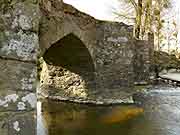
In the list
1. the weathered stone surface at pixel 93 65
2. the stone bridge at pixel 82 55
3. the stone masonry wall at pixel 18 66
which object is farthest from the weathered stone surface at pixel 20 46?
the weathered stone surface at pixel 93 65

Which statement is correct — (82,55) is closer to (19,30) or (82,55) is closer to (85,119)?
(85,119)

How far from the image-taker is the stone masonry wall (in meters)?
1.93

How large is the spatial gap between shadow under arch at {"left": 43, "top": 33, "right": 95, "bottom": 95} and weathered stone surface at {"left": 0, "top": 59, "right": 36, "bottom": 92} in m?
5.88

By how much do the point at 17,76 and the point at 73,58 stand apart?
7016 mm

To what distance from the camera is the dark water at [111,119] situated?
6207 mm

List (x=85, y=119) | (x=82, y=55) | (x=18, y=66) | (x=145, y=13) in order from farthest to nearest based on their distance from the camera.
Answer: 1. (x=145, y=13)
2. (x=82, y=55)
3. (x=85, y=119)
4. (x=18, y=66)

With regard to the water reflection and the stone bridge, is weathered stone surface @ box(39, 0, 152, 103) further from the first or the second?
the water reflection

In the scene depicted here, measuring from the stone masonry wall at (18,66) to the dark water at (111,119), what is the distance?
13.1 feet

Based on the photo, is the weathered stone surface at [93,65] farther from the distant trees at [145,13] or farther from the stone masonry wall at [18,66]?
the distant trees at [145,13]

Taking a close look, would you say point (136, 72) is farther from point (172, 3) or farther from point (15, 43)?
point (15, 43)

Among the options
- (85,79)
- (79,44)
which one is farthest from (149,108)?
(79,44)

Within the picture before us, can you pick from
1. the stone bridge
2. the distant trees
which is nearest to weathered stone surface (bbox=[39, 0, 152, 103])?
the stone bridge

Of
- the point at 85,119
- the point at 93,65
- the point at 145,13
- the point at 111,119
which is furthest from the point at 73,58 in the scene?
the point at 145,13

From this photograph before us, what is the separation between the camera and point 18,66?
1976 mm
